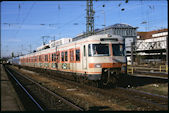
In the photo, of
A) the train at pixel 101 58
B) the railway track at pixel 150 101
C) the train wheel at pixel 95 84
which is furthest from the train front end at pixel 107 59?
the railway track at pixel 150 101

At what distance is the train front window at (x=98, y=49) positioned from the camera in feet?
A: 42.1

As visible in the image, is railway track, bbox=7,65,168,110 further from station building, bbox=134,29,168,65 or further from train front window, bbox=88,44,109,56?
station building, bbox=134,29,168,65

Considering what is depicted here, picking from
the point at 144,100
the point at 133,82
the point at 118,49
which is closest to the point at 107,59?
the point at 118,49

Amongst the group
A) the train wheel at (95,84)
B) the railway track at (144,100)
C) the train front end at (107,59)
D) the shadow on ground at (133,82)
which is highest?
the train front end at (107,59)

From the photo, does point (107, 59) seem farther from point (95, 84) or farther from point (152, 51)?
point (152, 51)

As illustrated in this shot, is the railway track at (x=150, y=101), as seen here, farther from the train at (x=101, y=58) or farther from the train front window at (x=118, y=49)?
the train front window at (x=118, y=49)

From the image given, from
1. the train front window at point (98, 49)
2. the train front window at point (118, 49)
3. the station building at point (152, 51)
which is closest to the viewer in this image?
the train front window at point (98, 49)

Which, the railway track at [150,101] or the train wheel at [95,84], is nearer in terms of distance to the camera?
the railway track at [150,101]

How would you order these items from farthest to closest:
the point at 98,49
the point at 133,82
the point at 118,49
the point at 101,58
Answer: the point at 133,82 < the point at 118,49 < the point at 98,49 < the point at 101,58

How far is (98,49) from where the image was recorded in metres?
12.9

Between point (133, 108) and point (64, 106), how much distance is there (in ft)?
9.43

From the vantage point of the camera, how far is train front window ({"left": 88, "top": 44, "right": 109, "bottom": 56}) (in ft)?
42.1

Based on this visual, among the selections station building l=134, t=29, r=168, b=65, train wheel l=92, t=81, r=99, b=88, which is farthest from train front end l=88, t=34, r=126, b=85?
station building l=134, t=29, r=168, b=65

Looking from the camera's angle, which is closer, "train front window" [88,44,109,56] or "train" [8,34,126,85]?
"train" [8,34,126,85]
